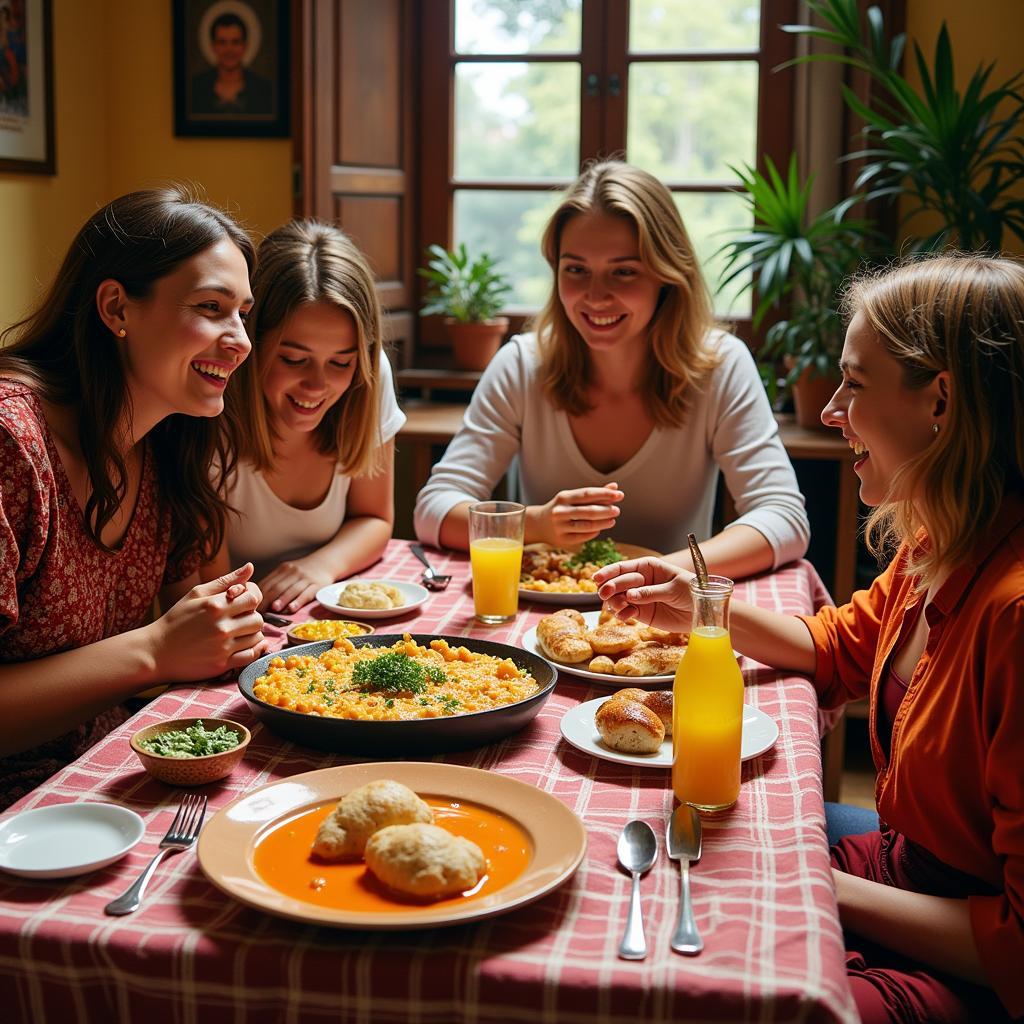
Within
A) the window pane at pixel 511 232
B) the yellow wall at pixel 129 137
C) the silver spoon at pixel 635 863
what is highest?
the yellow wall at pixel 129 137

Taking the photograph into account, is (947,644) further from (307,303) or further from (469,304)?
(469,304)

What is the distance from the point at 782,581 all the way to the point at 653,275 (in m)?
0.73

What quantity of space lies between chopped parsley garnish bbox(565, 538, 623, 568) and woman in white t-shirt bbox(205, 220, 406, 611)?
395 mm

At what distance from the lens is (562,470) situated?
254cm

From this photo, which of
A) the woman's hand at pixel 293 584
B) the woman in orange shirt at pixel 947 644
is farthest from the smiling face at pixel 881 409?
the woman's hand at pixel 293 584

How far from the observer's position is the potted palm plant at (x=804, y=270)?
3215 mm

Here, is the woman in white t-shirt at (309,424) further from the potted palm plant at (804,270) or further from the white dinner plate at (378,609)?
the potted palm plant at (804,270)

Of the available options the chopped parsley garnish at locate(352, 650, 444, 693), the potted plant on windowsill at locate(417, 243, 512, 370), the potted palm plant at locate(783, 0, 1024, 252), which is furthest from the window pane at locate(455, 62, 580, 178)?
the chopped parsley garnish at locate(352, 650, 444, 693)

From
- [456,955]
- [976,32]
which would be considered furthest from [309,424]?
[976,32]

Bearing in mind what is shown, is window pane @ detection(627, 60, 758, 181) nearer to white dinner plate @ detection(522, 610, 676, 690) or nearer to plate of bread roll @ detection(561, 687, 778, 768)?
white dinner plate @ detection(522, 610, 676, 690)

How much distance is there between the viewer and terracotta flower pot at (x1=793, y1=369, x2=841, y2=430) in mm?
3275

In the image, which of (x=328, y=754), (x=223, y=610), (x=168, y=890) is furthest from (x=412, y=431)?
(x=168, y=890)

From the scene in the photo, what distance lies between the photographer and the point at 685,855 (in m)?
1.05

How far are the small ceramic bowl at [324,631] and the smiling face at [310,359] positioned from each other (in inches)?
22.1
